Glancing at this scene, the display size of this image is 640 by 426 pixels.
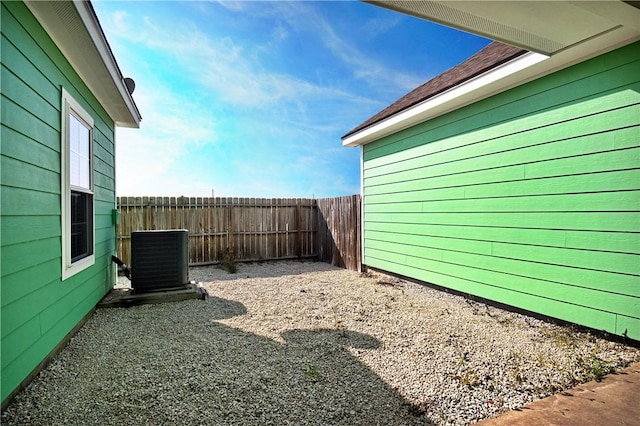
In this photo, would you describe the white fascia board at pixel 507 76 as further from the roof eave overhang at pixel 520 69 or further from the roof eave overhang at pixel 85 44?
the roof eave overhang at pixel 85 44

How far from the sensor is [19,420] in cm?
179

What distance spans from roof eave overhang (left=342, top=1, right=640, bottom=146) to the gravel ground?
9.10 feet

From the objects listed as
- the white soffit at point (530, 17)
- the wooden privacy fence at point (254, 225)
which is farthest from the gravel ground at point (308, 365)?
the wooden privacy fence at point (254, 225)

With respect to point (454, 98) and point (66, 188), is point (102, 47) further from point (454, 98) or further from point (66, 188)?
point (454, 98)

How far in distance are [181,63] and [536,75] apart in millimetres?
5403

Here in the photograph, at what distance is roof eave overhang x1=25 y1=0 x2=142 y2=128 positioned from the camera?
243 centimetres

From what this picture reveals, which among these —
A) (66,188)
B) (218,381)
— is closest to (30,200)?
(66,188)

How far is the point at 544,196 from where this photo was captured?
11.7 feet

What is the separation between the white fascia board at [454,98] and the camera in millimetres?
3506

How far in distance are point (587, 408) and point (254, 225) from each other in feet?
25.0

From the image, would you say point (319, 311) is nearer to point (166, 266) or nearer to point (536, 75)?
point (166, 266)

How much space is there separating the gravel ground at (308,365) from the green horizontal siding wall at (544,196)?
410 mm

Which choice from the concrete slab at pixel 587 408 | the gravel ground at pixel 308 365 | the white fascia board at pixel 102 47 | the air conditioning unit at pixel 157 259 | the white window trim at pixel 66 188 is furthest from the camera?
the air conditioning unit at pixel 157 259

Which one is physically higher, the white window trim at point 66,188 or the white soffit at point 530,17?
the white soffit at point 530,17
